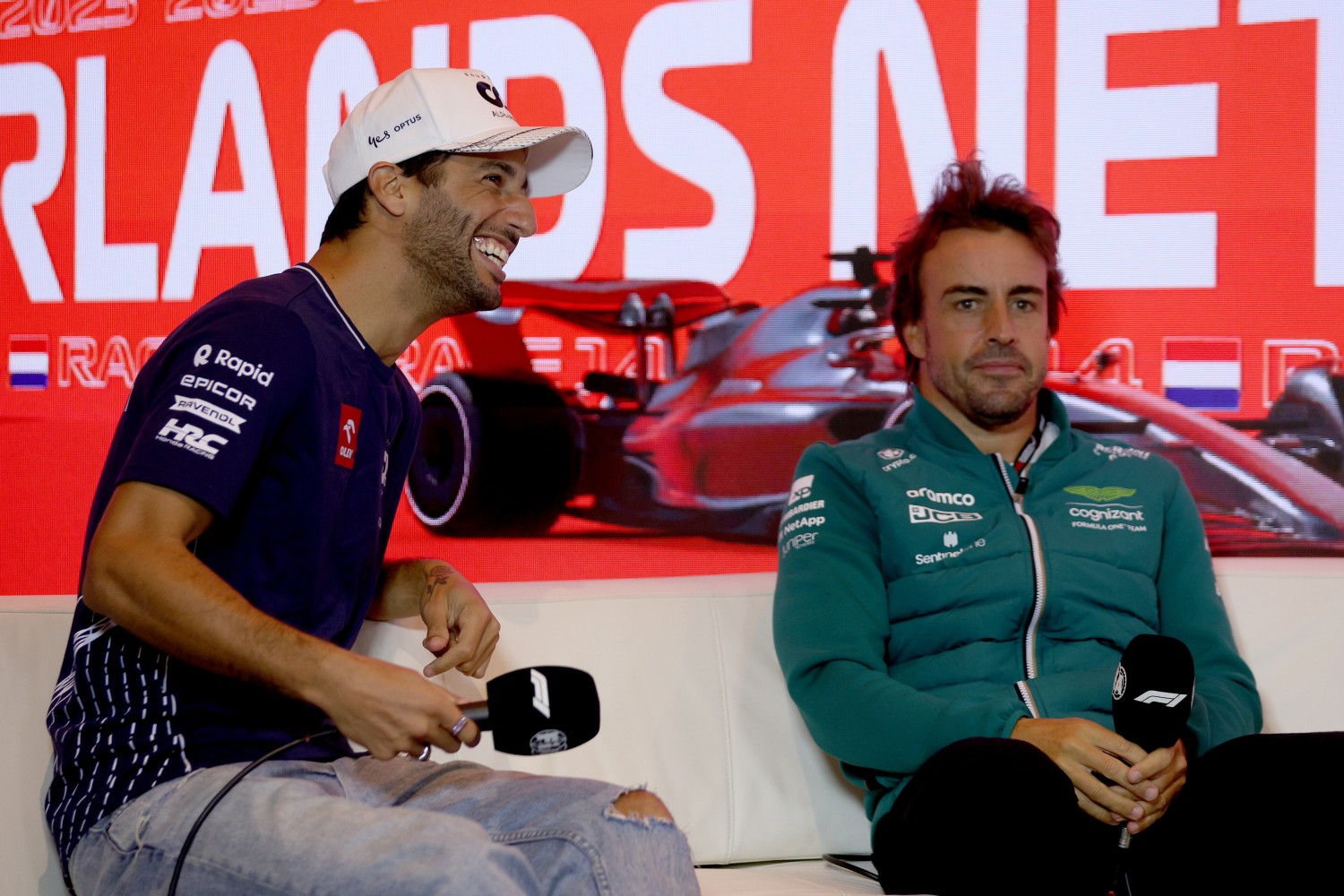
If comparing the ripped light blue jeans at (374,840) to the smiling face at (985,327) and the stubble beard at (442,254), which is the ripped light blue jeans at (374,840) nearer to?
the stubble beard at (442,254)

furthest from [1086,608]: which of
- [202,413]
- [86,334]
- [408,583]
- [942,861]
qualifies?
[86,334]

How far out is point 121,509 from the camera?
129 centimetres

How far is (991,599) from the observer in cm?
195

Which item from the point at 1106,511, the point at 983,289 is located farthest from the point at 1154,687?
the point at 983,289

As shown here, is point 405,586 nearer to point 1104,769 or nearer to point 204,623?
point 204,623

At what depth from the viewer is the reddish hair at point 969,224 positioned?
224 cm

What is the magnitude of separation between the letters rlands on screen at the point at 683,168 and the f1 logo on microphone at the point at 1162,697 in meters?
1.24

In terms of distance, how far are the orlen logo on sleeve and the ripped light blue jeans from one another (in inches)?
14.8

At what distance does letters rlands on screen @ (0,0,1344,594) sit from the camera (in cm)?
260

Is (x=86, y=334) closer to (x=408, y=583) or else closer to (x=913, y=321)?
(x=408, y=583)

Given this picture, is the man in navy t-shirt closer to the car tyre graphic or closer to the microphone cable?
the microphone cable

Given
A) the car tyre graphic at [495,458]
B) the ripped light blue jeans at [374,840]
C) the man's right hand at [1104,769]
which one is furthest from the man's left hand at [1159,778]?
the car tyre graphic at [495,458]

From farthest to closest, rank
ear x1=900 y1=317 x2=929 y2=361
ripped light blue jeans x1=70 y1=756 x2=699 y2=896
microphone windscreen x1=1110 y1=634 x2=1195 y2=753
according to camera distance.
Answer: ear x1=900 y1=317 x2=929 y2=361 < microphone windscreen x1=1110 y1=634 x2=1195 y2=753 < ripped light blue jeans x1=70 y1=756 x2=699 y2=896

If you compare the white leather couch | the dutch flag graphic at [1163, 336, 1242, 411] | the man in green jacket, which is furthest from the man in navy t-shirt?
the dutch flag graphic at [1163, 336, 1242, 411]
